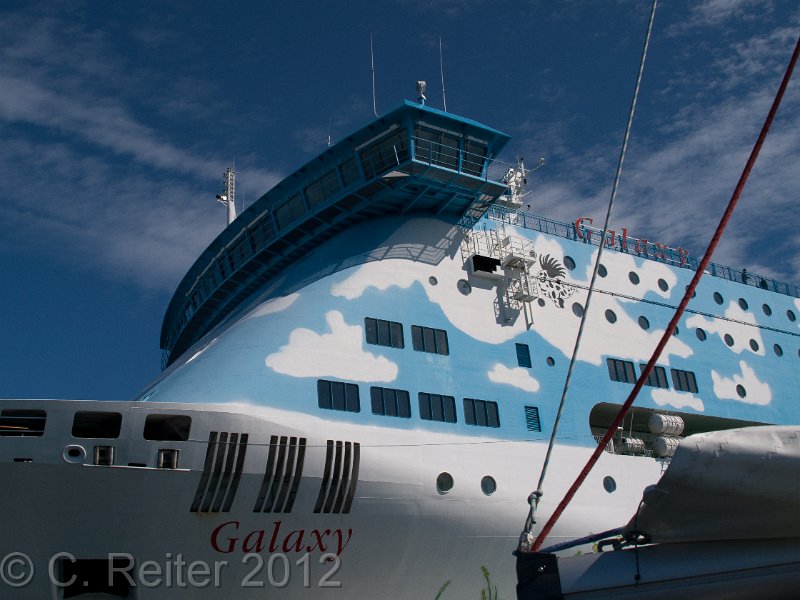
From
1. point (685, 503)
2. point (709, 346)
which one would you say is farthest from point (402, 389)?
point (709, 346)

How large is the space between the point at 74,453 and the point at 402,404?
325 inches

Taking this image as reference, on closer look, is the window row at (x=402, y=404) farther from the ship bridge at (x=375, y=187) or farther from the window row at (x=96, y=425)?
the ship bridge at (x=375, y=187)

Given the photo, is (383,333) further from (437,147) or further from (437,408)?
(437,147)

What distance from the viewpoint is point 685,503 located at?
31.9ft

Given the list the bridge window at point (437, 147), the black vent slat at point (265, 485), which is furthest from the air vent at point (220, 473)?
the bridge window at point (437, 147)

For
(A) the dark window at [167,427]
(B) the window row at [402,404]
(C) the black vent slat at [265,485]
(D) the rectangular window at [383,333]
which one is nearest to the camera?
(A) the dark window at [167,427]

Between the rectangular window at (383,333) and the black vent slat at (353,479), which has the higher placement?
the rectangular window at (383,333)

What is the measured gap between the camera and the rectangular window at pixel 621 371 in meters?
26.1

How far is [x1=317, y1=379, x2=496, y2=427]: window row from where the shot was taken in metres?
20.1

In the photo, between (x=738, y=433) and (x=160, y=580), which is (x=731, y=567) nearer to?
(x=738, y=433)

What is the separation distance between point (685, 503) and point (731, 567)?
2.83 feet

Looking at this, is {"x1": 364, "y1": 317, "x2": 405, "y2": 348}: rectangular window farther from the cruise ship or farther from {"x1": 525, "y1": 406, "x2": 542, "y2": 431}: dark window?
{"x1": 525, "y1": 406, "x2": 542, "y2": 431}: dark window

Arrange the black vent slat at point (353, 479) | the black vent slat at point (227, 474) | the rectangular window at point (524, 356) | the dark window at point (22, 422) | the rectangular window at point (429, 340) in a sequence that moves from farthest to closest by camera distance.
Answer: the rectangular window at point (524, 356) → the rectangular window at point (429, 340) → the black vent slat at point (353, 479) → the black vent slat at point (227, 474) → the dark window at point (22, 422)

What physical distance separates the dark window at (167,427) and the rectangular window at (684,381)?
1736cm
